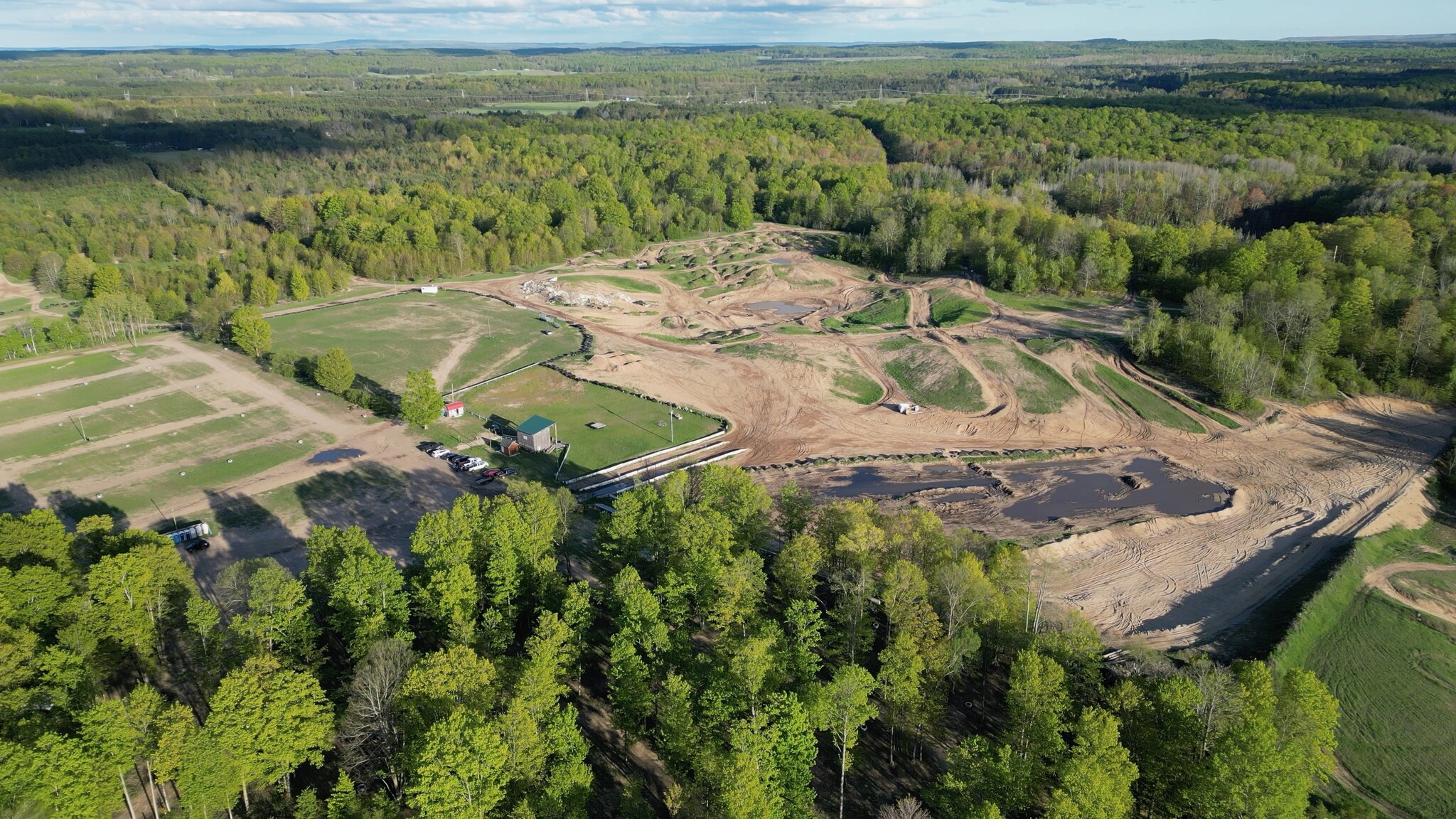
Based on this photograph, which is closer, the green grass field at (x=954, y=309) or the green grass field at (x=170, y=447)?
the green grass field at (x=170, y=447)

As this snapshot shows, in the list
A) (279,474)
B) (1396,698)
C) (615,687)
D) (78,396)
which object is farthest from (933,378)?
(78,396)

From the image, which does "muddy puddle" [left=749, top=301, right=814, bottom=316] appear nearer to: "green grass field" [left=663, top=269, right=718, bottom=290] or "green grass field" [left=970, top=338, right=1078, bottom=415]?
"green grass field" [left=663, top=269, right=718, bottom=290]

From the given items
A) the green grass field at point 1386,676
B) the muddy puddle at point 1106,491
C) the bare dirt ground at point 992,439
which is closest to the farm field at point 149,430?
the bare dirt ground at point 992,439

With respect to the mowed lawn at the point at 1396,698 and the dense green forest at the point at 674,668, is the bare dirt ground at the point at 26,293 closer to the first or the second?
the dense green forest at the point at 674,668

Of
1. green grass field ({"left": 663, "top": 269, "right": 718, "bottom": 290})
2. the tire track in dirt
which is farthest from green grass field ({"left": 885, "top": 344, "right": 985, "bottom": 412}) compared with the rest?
green grass field ({"left": 663, "top": 269, "right": 718, "bottom": 290})

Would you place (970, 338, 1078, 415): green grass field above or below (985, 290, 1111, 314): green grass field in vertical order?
below

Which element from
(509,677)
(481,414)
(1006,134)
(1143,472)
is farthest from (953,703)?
(1006,134)

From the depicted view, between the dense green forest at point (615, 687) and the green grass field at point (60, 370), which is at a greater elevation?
the dense green forest at point (615, 687)
